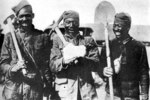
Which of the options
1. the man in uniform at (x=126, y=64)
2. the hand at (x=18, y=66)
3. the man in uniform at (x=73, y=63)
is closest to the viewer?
the hand at (x=18, y=66)

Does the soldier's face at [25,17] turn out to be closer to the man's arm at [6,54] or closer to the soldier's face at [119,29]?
the man's arm at [6,54]

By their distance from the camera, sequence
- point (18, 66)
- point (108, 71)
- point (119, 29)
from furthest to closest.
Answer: point (119, 29), point (108, 71), point (18, 66)

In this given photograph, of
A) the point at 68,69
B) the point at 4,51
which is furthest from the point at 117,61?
the point at 4,51

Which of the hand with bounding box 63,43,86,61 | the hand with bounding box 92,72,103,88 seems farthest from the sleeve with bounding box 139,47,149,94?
the hand with bounding box 63,43,86,61

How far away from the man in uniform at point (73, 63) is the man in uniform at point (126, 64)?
21 cm

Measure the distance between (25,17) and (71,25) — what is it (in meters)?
0.54

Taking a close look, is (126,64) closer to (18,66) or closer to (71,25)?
(71,25)

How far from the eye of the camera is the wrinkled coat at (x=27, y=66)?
461cm

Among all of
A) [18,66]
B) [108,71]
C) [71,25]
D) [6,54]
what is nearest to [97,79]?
[108,71]

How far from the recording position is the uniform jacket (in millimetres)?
4621

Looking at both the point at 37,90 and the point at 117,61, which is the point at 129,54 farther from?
the point at 37,90

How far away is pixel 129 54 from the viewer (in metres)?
4.84

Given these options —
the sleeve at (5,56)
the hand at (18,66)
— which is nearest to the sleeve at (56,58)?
the hand at (18,66)

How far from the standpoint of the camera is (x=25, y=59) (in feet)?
15.4
